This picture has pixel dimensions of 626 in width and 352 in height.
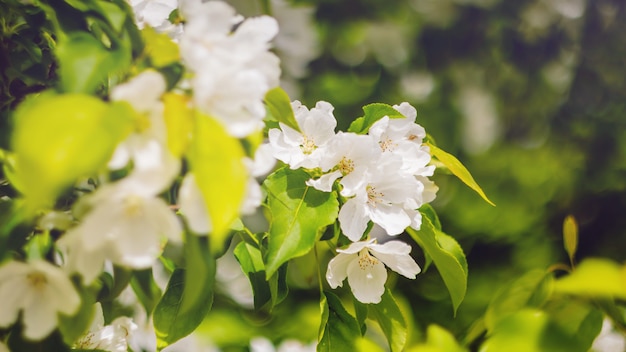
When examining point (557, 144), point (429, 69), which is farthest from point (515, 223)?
point (429, 69)

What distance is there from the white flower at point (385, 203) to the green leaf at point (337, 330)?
0.09 m

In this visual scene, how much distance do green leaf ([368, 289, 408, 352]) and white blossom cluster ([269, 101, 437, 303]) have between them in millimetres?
32

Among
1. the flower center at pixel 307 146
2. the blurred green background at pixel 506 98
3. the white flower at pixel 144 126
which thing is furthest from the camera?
the blurred green background at pixel 506 98

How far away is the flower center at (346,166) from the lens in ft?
1.72

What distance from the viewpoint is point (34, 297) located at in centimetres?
37

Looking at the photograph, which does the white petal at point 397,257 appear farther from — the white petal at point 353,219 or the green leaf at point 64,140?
the green leaf at point 64,140

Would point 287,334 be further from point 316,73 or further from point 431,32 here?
point 431,32

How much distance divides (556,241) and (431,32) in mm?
865

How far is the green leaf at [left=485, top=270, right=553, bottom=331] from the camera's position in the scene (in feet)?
1.93

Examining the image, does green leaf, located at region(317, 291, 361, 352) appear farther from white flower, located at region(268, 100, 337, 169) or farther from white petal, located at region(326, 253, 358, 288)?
white flower, located at region(268, 100, 337, 169)

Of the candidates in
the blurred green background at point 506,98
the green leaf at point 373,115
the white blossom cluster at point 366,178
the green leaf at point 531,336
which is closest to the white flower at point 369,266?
the white blossom cluster at point 366,178

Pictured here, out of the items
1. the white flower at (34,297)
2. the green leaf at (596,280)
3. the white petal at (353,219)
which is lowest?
the white petal at (353,219)

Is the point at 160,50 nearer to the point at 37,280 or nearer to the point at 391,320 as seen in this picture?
the point at 37,280

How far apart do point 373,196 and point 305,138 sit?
0.30 feet
